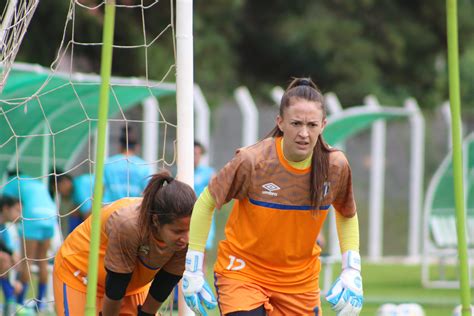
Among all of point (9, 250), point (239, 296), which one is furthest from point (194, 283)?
point (9, 250)

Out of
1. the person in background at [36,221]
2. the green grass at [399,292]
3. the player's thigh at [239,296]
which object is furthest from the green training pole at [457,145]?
the person in background at [36,221]

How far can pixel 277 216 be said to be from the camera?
559cm

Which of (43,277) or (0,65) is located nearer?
(0,65)

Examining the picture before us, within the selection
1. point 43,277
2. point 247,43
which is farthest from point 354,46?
point 43,277

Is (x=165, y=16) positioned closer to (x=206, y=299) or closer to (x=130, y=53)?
(x=130, y=53)

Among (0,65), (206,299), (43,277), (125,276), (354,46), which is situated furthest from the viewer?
(354,46)

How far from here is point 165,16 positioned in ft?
65.9

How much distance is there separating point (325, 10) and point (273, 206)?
62.9 feet

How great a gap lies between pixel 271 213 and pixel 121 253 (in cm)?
87

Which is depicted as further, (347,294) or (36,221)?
(36,221)

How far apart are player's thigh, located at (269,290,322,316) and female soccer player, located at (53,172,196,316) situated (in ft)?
1.93

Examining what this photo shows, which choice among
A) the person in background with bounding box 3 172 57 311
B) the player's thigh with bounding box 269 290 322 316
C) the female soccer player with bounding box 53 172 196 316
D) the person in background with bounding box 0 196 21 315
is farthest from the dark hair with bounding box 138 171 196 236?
the person in background with bounding box 3 172 57 311

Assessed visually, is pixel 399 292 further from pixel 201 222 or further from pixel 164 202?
pixel 201 222

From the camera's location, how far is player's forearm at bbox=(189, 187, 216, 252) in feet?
18.2
